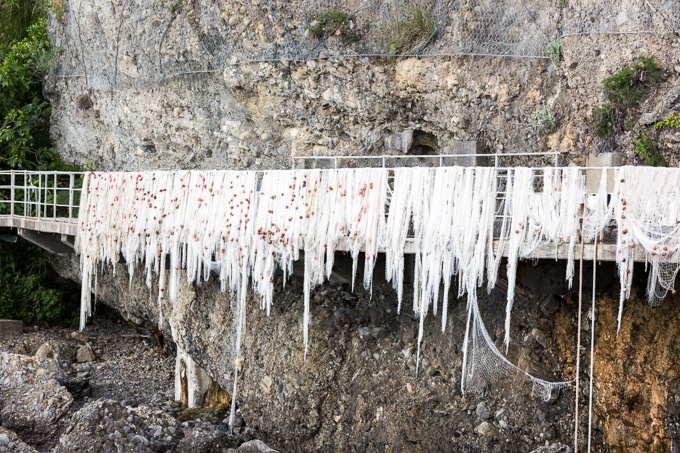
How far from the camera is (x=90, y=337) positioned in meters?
19.0

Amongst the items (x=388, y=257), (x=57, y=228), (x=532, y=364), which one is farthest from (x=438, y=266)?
(x=57, y=228)

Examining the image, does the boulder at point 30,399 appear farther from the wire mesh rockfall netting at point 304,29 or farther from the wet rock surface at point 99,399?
the wire mesh rockfall netting at point 304,29

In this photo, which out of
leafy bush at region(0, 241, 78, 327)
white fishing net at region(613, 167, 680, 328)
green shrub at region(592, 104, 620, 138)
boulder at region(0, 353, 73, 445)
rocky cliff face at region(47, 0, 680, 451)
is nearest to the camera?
white fishing net at region(613, 167, 680, 328)

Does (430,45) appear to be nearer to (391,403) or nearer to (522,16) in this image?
(522,16)

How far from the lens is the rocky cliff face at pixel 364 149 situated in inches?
454

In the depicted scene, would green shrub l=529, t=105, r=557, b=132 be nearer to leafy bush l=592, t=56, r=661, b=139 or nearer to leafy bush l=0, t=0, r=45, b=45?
leafy bush l=592, t=56, r=661, b=139

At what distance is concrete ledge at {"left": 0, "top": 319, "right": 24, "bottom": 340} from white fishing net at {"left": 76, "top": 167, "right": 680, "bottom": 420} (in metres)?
4.91

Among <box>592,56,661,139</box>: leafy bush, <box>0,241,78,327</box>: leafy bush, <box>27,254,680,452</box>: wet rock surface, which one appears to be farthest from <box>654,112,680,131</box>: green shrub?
<box>0,241,78,327</box>: leafy bush

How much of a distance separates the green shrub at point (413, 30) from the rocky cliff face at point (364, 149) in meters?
0.26

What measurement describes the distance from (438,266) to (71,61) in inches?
435

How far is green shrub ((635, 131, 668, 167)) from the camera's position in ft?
37.8

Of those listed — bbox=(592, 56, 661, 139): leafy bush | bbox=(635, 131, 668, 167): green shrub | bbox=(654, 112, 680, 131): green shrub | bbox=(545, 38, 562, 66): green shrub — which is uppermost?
bbox=(545, 38, 562, 66): green shrub

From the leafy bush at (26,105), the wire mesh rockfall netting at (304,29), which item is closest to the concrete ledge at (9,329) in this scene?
the leafy bush at (26,105)

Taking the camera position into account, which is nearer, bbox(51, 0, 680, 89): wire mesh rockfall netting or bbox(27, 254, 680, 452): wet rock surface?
bbox(27, 254, 680, 452): wet rock surface
